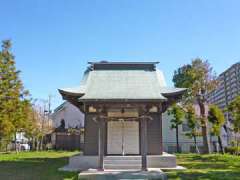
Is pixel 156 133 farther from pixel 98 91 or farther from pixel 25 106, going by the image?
pixel 25 106

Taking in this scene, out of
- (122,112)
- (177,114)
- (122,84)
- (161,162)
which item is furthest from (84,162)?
(177,114)

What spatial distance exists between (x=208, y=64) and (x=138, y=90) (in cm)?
1041

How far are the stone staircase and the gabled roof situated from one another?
297 centimetres

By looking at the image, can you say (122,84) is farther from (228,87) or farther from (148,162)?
(228,87)

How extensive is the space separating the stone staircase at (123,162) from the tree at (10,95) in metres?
8.99

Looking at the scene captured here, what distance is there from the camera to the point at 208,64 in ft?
64.2

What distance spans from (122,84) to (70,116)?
65.6 ft

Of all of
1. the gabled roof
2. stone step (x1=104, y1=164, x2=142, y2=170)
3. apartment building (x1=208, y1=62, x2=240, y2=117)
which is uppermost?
apartment building (x1=208, y1=62, x2=240, y2=117)

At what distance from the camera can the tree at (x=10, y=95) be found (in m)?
18.0

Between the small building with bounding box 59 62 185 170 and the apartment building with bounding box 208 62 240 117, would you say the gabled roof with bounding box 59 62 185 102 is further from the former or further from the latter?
the apartment building with bounding box 208 62 240 117

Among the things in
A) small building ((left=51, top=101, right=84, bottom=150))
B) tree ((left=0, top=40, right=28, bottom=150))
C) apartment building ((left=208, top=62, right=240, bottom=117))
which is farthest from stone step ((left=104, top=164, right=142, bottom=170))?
apartment building ((left=208, top=62, right=240, bottom=117))

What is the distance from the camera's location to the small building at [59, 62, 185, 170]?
10.3m

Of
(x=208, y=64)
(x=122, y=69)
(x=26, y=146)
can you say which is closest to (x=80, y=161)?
(x=122, y=69)

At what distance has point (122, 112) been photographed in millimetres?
11695
